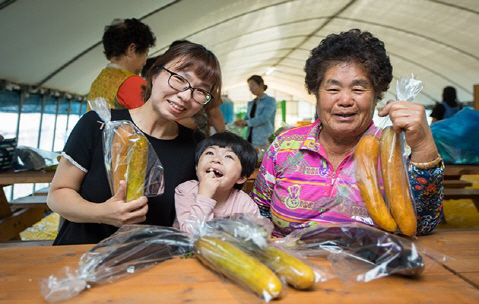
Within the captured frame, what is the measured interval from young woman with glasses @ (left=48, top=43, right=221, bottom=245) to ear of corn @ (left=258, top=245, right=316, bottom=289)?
2.71 feet

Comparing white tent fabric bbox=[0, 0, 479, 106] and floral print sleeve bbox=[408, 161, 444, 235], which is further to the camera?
white tent fabric bbox=[0, 0, 479, 106]

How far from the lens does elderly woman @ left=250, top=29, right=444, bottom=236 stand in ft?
4.58

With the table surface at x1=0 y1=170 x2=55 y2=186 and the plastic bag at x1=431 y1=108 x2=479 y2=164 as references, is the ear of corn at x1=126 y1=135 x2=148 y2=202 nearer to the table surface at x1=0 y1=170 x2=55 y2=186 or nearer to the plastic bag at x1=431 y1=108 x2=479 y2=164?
the table surface at x1=0 y1=170 x2=55 y2=186

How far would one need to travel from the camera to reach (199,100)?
66.6 inches

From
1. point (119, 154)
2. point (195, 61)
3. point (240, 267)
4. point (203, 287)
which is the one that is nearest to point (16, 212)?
point (119, 154)

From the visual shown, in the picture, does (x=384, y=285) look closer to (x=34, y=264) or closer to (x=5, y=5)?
(x=34, y=264)

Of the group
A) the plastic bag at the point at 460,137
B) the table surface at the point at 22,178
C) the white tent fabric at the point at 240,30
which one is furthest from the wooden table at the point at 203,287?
the plastic bag at the point at 460,137

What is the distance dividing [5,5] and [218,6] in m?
4.50

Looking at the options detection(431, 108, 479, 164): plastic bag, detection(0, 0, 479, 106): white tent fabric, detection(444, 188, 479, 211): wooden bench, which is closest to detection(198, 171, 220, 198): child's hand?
detection(0, 0, 479, 106): white tent fabric

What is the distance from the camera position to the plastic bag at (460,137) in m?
4.02

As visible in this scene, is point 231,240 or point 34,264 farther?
point 34,264

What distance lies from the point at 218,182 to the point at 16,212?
3.65m

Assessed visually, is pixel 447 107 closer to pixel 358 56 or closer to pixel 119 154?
pixel 358 56

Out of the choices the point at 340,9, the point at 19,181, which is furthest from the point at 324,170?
the point at 340,9
